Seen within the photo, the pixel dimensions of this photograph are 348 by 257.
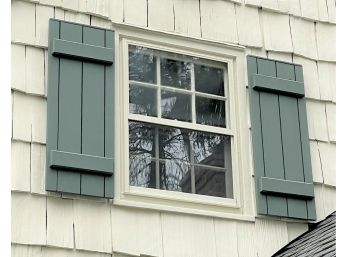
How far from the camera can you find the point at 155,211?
650cm

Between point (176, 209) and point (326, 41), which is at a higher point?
point (326, 41)

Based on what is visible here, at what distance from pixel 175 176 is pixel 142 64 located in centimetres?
94

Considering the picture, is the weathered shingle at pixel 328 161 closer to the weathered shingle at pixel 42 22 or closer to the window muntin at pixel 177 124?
the window muntin at pixel 177 124

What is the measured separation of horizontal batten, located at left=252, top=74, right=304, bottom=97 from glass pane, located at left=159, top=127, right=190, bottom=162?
75 cm

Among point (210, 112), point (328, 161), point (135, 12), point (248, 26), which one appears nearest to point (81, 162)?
point (210, 112)

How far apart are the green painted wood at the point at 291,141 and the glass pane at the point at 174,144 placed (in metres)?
0.81

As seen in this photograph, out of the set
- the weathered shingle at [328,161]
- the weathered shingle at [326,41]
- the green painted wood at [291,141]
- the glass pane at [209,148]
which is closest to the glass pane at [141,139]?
the glass pane at [209,148]

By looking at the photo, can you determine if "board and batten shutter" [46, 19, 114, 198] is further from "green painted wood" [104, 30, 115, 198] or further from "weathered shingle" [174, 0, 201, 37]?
"weathered shingle" [174, 0, 201, 37]

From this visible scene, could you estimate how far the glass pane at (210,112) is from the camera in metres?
A: 7.13

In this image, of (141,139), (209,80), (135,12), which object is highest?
(135,12)

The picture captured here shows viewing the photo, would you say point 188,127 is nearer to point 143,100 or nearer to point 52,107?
point 143,100

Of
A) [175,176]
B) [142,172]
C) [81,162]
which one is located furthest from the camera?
[175,176]
